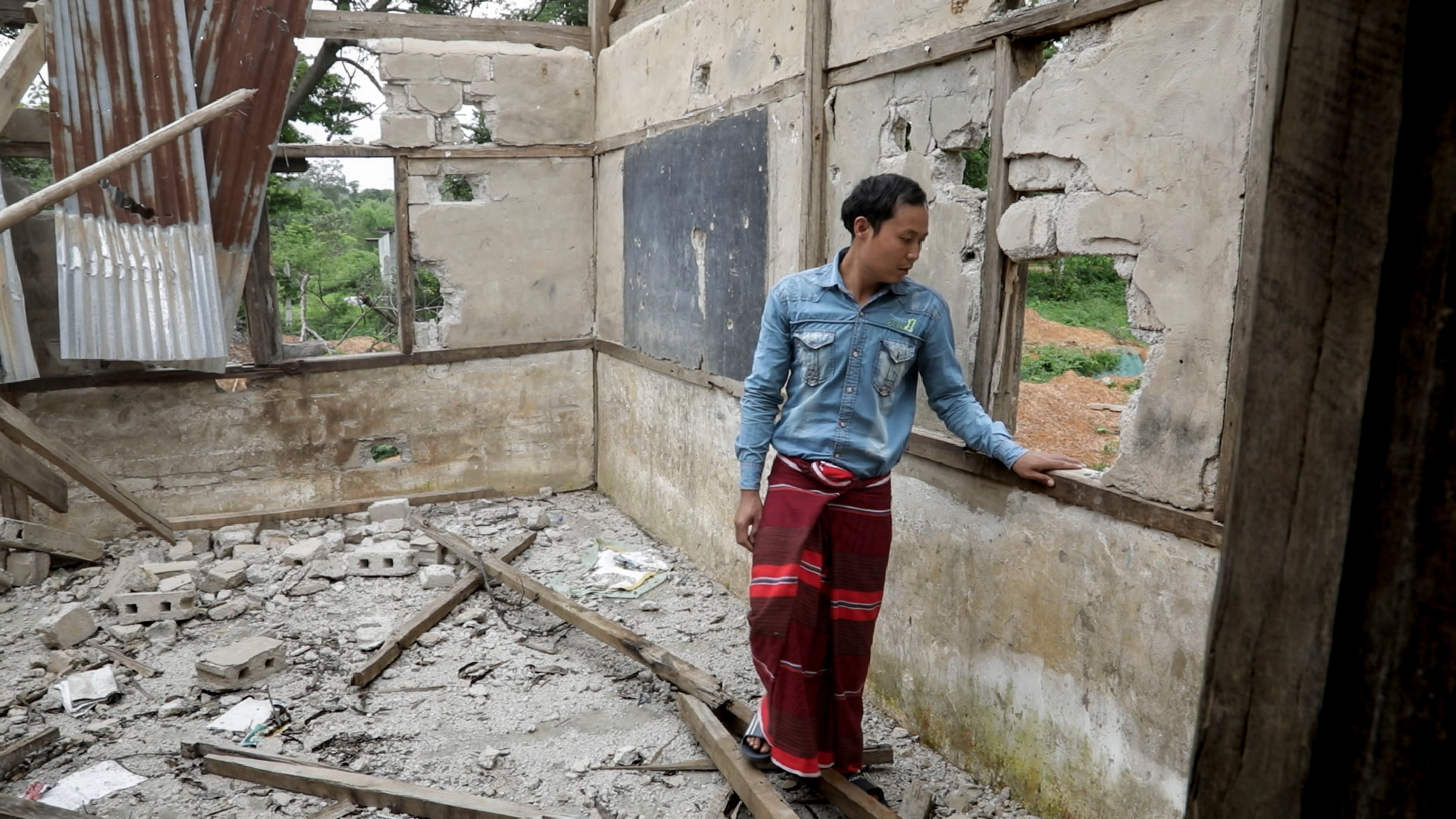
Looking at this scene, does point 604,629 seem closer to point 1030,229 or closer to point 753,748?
point 753,748

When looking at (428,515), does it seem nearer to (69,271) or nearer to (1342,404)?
(69,271)

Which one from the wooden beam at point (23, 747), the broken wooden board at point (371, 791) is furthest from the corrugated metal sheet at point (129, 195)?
the broken wooden board at point (371, 791)

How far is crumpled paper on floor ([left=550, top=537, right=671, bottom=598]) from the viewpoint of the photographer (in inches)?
221

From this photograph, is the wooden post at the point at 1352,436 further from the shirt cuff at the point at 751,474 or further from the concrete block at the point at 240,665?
the concrete block at the point at 240,665

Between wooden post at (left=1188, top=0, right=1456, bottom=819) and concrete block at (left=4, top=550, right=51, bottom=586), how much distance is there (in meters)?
6.41

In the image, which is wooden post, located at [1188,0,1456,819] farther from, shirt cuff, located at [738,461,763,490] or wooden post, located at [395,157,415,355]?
wooden post, located at [395,157,415,355]

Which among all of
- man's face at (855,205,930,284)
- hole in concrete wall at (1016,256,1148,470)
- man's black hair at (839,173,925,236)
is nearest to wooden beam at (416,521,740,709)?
man's face at (855,205,930,284)

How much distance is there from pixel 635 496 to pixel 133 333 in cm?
336

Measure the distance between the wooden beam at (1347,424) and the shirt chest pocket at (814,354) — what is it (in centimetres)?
218

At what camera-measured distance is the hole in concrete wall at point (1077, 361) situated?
9.09m

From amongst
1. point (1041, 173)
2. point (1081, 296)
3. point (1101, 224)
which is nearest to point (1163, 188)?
point (1101, 224)

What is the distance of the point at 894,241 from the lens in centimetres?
290

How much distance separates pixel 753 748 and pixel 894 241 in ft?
6.13

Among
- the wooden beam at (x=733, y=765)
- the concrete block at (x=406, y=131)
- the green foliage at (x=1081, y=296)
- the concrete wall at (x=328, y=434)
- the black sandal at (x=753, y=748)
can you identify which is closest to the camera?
the wooden beam at (x=733, y=765)
